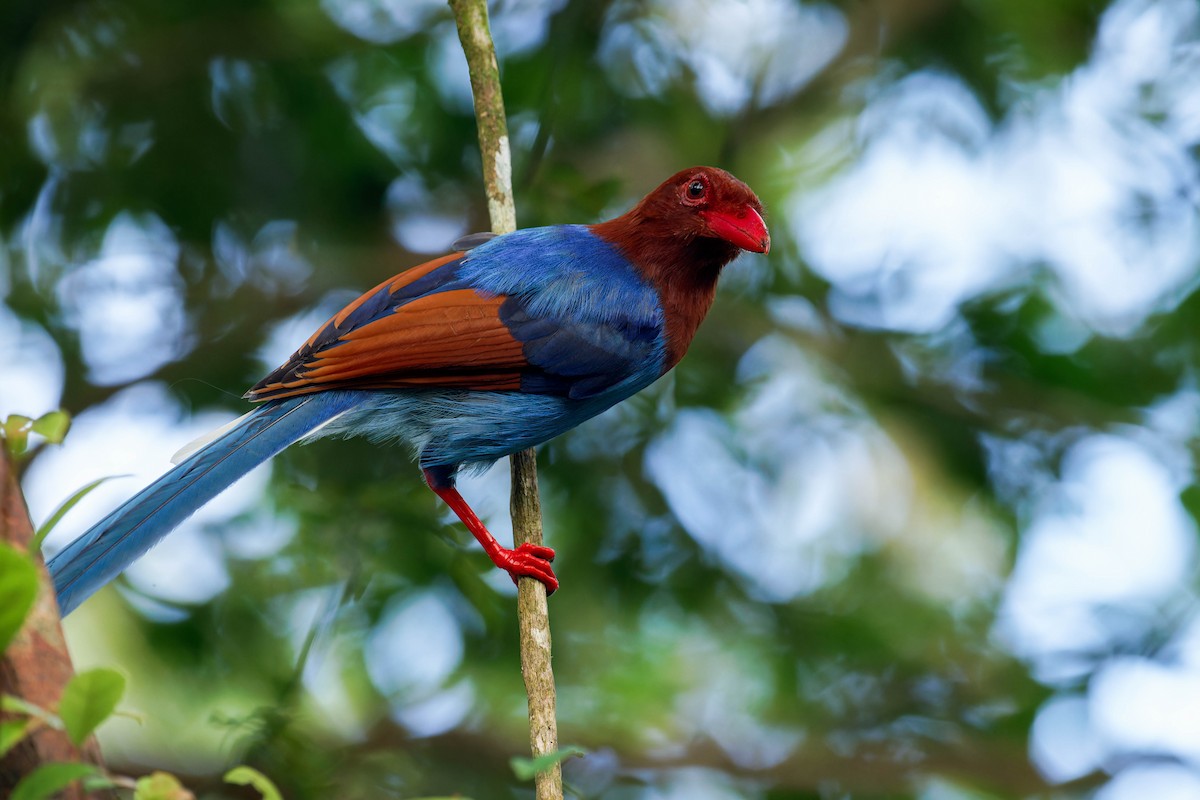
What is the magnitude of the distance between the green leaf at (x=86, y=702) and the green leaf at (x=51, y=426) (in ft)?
1.10

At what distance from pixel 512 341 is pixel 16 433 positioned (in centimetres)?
253

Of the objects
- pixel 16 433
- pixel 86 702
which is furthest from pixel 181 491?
pixel 86 702

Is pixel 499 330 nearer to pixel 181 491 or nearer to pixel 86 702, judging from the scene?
pixel 181 491

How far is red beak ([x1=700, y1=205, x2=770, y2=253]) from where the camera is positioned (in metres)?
3.93

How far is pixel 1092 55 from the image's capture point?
587 cm

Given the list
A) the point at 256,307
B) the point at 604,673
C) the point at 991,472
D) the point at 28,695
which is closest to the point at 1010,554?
the point at 991,472

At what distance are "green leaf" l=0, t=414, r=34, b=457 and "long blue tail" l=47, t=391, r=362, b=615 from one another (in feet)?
4.83

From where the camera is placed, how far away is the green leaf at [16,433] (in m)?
1.46

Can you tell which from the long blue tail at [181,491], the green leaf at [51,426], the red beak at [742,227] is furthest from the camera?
the red beak at [742,227]

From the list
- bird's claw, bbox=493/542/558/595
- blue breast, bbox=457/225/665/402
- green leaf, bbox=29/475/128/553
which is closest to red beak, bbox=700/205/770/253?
blue breast, bbox=457/225/665/402

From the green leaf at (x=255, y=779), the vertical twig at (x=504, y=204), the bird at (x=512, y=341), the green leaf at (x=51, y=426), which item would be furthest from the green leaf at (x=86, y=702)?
the bird at (x=512, y=341)

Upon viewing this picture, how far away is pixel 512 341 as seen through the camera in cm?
394

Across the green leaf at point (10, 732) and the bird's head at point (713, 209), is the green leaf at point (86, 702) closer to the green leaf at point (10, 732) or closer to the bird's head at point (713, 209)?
the green leaf at point (10, 732)

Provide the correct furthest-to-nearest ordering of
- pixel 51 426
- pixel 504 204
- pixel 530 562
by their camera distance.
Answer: pixel 504 204, pixel 530 562, pixel 51 426
